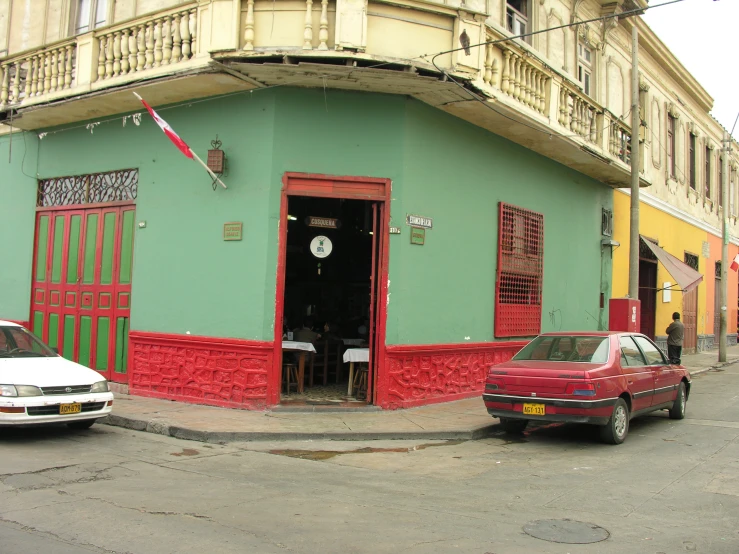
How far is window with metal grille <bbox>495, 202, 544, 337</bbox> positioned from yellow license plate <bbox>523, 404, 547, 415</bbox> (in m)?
4.50

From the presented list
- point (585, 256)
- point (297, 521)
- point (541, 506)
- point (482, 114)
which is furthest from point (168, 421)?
point (585, 256)

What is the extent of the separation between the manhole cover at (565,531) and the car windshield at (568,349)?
3.79 metres

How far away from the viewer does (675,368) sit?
1073cm

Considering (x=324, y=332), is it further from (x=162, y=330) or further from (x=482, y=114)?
(x=482, y=114)

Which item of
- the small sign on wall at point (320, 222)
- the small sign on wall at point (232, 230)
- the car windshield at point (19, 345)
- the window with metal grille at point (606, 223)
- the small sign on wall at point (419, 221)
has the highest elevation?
the window with metal grille at point (606, 223)

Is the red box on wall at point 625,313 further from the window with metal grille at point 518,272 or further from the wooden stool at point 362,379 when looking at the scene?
the wooden stool at point 362,379

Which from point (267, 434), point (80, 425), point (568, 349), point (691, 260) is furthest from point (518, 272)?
point (691, 260)

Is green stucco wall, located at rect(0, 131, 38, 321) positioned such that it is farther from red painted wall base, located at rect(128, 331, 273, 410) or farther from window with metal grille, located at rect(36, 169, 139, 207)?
red painted wall base, located at rect(128, 331, 273, 410)

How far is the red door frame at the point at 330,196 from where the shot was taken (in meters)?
10.5

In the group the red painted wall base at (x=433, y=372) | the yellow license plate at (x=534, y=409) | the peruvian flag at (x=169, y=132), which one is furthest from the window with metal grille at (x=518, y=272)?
the peruvian flag at (x=169, y=132)

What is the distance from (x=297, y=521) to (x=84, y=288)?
30.1ft

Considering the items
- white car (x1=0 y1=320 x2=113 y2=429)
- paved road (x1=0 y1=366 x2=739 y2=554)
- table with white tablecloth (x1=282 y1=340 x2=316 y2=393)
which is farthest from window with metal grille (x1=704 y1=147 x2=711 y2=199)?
white car (x1=0 y1=320 x2=113 y2=429)

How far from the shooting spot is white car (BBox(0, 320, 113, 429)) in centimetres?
788

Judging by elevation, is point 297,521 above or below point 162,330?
below
